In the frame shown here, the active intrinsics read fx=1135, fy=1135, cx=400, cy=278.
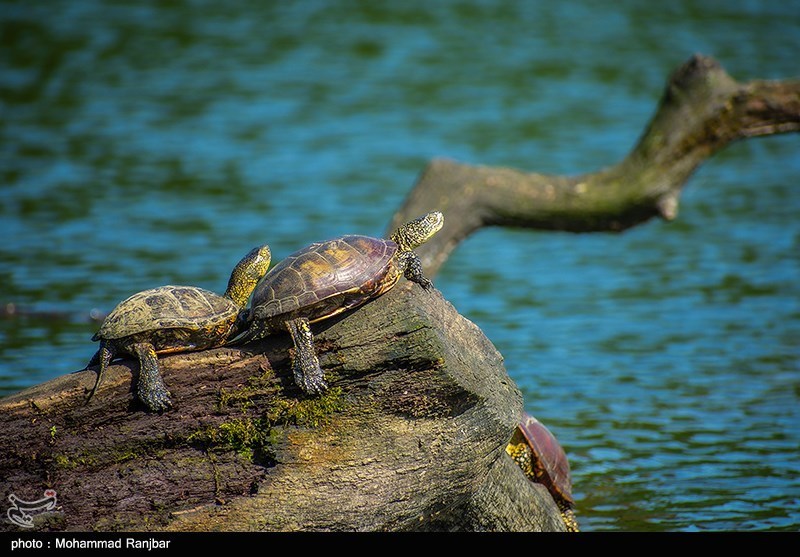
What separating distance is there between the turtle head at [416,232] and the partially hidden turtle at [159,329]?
774 millimetres

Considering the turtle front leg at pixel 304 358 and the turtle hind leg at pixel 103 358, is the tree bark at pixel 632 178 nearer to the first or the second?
the turtle front leg at pixel 304 358

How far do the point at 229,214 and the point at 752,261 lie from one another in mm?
5221

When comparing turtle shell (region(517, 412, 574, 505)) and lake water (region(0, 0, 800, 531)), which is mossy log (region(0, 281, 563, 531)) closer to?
turtle shell (region(517, 412, 574, 505))

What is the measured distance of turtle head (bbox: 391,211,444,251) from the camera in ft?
16.0

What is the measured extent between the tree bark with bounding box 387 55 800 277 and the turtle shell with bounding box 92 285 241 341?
9.27 ft

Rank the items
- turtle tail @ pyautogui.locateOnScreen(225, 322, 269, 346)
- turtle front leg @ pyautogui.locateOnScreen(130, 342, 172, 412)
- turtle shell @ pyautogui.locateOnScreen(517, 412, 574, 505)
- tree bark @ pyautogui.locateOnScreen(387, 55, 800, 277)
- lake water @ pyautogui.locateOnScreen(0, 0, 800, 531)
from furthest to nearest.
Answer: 1. lake water @ pyautogui.locateOnScreen(0, 0, 800, 531)
2. tree bark @ pyautogui.locateOnScreen(387, 55, 800, 277)
3. turtle shell @ pyautogui.locateOnScreen(517, 412, 574, 505)
4. turtle tail @ pyautogui.locateOnScreen(225, 322, 269, 346)
5. turtle front leg @ pyautogui.locateOnScreen(130, 342, 172, 412)

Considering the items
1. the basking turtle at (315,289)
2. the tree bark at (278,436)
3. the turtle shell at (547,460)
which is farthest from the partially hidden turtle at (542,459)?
the basking turtle at (315,289)

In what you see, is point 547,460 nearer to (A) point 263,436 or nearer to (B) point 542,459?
(B) point 542,459

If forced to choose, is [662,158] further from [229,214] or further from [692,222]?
[229,214]

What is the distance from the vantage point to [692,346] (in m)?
8.76

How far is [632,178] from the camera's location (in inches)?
292

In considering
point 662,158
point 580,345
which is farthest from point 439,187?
point 580,345

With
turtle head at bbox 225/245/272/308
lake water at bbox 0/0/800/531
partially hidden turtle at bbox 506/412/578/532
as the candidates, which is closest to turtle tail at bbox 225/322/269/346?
turtle head at bbox 225/245/272/308
